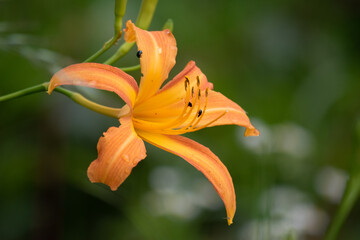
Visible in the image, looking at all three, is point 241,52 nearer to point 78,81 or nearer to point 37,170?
point 37,170

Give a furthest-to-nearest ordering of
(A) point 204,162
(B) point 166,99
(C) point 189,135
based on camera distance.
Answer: (C) point 189,135, (B) point 166,99, (A) point 204,162

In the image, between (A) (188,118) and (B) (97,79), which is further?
(A) (188,118)

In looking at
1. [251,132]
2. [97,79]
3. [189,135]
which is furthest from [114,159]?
[189,135]

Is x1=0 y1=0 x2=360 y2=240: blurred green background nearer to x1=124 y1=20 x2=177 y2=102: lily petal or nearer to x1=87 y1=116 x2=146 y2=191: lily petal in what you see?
x1=124 y1=20 x2=177 y2=102: lily petal

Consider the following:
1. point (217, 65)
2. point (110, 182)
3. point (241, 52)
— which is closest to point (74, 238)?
point (110, 182)

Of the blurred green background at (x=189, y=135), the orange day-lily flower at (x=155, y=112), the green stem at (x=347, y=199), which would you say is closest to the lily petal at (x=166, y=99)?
the orange day-lily flower at (x=155, y=112)

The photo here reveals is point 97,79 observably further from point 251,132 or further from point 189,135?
point 189,135
